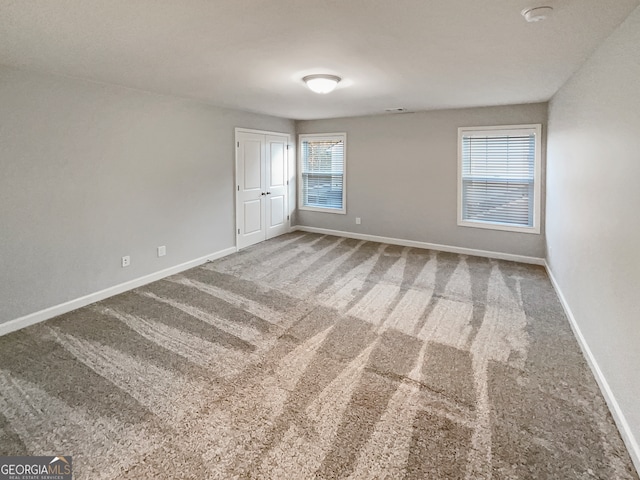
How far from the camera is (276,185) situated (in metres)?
6.78

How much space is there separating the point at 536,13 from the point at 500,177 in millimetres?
3685

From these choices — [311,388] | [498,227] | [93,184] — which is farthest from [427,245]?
[93,184]

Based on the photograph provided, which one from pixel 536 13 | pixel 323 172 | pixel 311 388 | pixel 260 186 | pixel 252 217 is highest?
pixel 536 13

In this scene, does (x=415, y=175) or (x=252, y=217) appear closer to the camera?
(x=415, y=175)

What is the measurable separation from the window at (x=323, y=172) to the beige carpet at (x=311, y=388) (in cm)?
329

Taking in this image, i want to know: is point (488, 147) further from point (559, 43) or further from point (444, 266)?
point (559, 43)

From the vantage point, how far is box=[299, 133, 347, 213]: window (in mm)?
6852

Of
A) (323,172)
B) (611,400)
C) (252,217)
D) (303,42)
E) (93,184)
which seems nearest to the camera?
(611,400)

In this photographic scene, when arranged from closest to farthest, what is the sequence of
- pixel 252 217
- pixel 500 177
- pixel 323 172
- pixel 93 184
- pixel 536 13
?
pixel 536 13 < pixel 93 184 < pixel 500 177 < pixel 252 217 < pixel 323 172

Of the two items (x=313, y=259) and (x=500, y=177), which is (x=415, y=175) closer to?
(x=500, y=177)

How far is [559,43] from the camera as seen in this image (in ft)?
8.29

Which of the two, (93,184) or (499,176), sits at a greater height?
(499,176)

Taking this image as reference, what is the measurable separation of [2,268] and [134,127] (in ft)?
6.44

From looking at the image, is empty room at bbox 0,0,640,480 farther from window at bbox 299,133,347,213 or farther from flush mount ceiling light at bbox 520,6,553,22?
window at bbox 299,133,347,213
